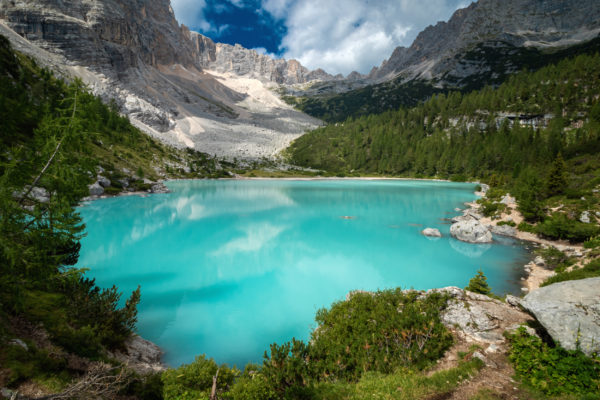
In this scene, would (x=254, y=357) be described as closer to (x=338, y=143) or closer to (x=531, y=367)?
(x=531, y=367)

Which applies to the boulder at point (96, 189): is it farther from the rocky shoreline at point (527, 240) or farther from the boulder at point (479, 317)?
the rocky shoreline at point (527, 240)

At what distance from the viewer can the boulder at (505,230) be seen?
89.1ft

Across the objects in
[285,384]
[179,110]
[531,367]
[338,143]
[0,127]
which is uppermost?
[179,110]

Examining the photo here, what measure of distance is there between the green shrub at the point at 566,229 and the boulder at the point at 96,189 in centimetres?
6215

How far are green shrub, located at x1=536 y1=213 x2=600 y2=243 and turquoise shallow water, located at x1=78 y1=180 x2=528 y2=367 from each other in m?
2.79

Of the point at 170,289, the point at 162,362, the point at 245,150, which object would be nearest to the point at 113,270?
the point at 170,289

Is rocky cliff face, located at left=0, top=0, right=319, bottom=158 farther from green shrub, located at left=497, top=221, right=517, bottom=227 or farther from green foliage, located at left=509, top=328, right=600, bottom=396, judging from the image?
green foliage, located at left=509, top=328, right=600, bottom=396

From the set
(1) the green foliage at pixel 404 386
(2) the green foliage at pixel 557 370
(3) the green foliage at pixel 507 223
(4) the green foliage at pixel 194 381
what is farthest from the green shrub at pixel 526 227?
(4) the green foliage at pixel 194 381

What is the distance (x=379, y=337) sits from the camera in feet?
27.3

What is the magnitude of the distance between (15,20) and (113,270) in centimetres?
17125

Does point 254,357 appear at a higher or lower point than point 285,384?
lower

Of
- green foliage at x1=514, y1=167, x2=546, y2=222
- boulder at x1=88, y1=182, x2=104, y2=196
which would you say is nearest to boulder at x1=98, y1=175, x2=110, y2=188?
boulder at x1=88, y1=182, x2=104, y2=196

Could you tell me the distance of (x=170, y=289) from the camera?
55.6 ft

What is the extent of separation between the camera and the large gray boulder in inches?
236
